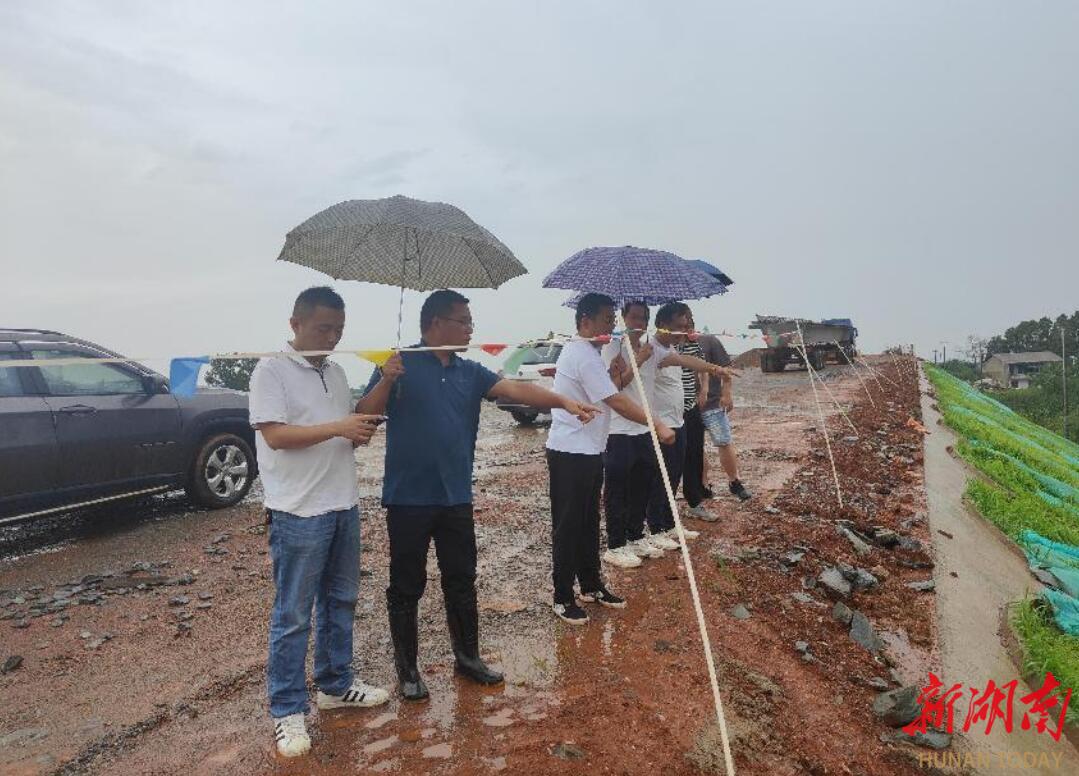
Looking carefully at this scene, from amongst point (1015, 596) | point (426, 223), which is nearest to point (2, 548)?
point (426, 223)

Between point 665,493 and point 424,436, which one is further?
point 665,493

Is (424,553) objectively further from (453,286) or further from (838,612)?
(838,612)

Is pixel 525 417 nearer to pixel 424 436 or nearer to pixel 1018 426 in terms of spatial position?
pixel 424 436

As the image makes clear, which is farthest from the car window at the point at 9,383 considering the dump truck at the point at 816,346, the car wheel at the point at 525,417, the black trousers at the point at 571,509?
the dump truck at the point at 816,346

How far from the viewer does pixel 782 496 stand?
7207 mm

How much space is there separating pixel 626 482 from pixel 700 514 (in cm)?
→ 173

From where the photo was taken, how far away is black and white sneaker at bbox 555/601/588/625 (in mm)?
4059

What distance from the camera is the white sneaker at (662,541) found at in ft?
17.3

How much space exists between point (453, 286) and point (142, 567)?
388cm

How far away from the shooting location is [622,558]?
16.1 feet

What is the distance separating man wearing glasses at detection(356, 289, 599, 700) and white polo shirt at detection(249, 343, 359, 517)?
8.0 inches

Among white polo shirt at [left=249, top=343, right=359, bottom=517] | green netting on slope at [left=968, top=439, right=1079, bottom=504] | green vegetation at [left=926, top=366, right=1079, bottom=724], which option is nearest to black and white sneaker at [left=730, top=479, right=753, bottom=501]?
green vegetation at [left=926, top=366, right=1079, bottom=724]

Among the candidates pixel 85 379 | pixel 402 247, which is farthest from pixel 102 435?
pixel 402 247

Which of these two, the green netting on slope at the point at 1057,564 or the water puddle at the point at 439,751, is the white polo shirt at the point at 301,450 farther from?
the green netting on slope at the point at 1057,564
